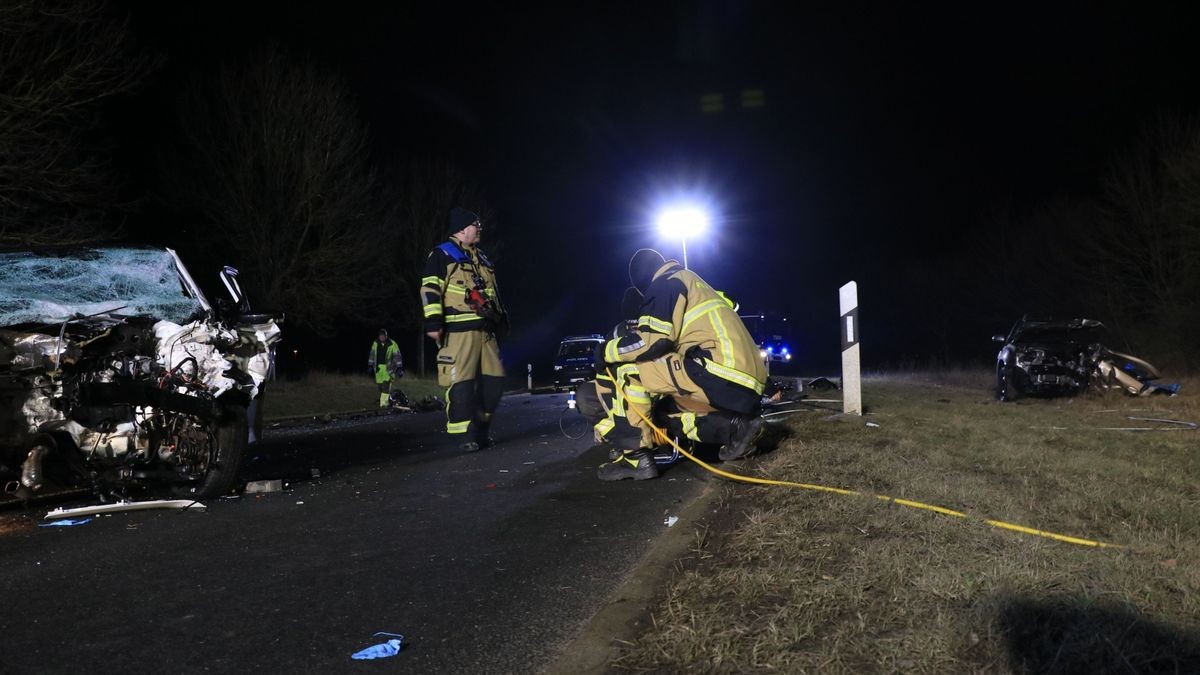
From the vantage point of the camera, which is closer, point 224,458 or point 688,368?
point 224,458

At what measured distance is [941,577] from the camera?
298 centimetres

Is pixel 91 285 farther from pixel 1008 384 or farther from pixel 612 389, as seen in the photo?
pixel 1008 384

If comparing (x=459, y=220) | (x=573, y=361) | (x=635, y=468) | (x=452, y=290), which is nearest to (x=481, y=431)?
(x=452, y=290)

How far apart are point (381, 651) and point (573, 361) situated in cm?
2108

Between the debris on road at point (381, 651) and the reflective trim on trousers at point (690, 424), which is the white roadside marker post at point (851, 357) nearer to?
the reflective trim on trousers at point (690, 424)

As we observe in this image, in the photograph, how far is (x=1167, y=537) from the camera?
3658 mm

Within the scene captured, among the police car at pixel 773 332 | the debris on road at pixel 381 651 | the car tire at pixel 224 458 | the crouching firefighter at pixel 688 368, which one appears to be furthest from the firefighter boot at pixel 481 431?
the police car at pixel 773 332

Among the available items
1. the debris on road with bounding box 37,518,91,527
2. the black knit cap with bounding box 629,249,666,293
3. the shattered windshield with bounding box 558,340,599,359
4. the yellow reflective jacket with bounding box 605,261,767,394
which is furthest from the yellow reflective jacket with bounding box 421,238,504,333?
the shattered windshield with bounding box 558,340,599,359

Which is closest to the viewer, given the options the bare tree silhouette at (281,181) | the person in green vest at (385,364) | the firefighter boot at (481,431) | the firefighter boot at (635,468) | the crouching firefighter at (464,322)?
the firefighter boot at (635,468)

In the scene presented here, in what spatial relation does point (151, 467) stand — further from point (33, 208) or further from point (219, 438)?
point (33, 208)

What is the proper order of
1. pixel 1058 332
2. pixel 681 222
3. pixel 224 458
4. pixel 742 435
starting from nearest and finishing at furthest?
pixel 224 458 → pixel 742 435 → pixel 1058 332 → pixel 681 222

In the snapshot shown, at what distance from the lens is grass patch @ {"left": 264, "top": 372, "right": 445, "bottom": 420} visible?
1711 centimetres

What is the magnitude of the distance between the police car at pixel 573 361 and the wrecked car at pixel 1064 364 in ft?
35.3

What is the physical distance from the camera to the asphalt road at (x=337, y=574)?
2.90m
